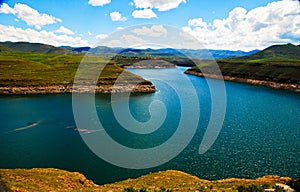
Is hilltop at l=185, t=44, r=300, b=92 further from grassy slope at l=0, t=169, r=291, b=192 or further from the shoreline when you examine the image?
grassy slope at l=0, t=169, r=291, b=192

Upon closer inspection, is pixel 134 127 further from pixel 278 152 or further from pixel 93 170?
pixel 278 152

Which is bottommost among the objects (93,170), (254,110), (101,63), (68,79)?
(93,170)

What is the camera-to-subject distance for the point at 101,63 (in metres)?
136

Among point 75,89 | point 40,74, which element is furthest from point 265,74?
point 40,74

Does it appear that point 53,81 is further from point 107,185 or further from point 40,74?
point 107,185

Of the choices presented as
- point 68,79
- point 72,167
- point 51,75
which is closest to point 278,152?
point 72,167

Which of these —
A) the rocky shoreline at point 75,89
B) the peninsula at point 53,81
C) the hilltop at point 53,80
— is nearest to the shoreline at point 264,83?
the peninsula at point 53,81

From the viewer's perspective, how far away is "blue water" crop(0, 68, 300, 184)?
34781mm

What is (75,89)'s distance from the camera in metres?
102

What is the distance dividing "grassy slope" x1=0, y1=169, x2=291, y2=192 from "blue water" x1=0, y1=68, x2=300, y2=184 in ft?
19.2

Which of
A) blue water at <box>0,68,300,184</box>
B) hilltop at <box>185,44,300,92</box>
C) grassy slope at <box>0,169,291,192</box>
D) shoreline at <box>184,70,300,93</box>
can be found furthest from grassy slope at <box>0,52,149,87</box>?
grassy slope at <box>0,169,291,192</box>

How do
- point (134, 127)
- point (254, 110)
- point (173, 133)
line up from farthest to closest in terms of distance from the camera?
1. point (254, 110)
2. point (134, 127)
3. point (173, 133)

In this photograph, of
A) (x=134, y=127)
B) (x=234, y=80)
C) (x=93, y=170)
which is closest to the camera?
(x=93, y=170)

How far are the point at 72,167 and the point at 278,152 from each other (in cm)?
3289
